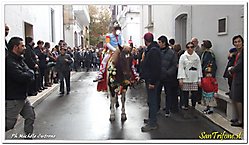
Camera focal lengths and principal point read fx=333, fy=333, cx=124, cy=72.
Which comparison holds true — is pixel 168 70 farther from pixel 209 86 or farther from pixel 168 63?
pixel 209 86

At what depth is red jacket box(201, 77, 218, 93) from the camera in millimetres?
6199

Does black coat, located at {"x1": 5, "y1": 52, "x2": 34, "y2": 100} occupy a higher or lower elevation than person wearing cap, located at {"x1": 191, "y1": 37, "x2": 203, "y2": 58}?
lower

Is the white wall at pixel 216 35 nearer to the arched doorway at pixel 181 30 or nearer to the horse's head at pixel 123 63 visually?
the arched doorway at pixel 181 30

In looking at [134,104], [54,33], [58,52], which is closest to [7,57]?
[134,104]

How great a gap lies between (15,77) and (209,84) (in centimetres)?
361

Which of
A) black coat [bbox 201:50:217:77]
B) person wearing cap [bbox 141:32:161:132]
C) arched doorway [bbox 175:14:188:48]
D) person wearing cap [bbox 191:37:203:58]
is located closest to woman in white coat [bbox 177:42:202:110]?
black coat [bbox 201:50:217:77]

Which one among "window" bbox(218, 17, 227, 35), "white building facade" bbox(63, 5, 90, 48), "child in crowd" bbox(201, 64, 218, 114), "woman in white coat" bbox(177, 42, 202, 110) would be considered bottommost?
"child in crowd" bbox(201, 64, 218, 114)

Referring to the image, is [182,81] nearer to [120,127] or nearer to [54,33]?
[120,127]

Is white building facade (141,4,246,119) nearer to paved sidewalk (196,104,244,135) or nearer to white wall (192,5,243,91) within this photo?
white wall (192,5,243,91)

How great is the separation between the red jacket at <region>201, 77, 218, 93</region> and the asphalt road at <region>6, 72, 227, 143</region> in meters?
0.57

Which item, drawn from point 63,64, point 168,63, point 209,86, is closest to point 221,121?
point 209,86

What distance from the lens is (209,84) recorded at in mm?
6219
